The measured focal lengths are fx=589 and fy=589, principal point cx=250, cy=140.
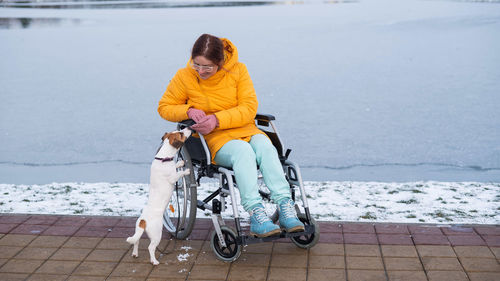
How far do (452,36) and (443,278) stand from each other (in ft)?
16.0

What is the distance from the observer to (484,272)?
2.59m

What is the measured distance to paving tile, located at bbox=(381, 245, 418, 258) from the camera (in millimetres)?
2805

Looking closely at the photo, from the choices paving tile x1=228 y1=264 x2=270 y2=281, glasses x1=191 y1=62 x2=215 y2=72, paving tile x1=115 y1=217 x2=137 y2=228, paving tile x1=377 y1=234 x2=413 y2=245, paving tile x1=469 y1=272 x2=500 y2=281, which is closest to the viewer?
paving tile x1=469 y1=272 x2=500 y2=281

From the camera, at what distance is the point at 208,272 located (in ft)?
8.82

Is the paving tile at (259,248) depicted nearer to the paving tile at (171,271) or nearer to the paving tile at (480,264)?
the paving tile at (171,271)

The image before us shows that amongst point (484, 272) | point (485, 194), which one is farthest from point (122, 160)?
point (484, 272)

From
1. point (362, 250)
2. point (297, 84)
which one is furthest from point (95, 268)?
point (297, 84)

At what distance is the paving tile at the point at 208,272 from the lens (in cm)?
264

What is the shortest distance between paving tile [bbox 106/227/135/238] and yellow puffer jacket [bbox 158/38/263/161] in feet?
2.22

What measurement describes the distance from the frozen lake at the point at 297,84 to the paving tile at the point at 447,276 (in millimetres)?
1801

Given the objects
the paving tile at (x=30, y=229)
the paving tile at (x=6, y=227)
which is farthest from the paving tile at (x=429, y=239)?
the paving tile at (x=6, y=227)

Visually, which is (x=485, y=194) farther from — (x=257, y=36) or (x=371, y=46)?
(x=257, y=36)

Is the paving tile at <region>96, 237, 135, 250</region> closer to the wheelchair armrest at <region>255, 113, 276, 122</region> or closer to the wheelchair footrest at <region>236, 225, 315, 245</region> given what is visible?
the wheelchair footrest at <region>236, 225, 315, 245</region>

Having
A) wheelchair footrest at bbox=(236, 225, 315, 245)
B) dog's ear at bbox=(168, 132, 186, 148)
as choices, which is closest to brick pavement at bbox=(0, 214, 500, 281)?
wheelchair footrest at bbox=(236, 225, 315, 245)
